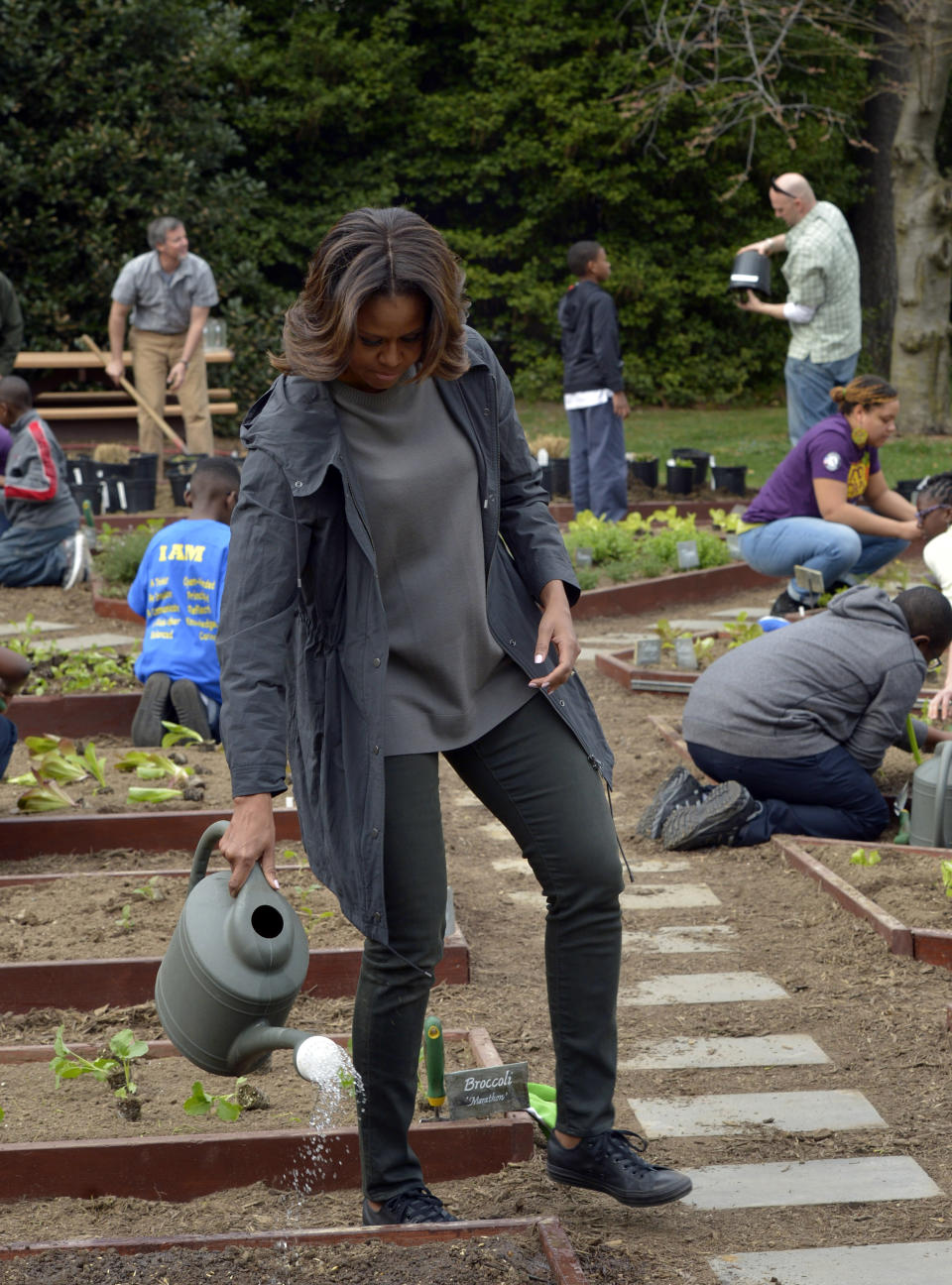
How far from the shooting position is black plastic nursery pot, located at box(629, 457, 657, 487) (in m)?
12.7

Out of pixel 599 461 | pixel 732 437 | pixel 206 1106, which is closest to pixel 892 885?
pixel 206 1106

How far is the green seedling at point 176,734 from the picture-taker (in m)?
5.70

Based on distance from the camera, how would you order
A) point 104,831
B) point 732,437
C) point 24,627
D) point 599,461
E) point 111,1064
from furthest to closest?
point 732,437
point 599,461
point 24,627
point 104,831
point 111,1064

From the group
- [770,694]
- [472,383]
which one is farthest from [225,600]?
[770,694]

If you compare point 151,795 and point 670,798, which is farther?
point 670,798

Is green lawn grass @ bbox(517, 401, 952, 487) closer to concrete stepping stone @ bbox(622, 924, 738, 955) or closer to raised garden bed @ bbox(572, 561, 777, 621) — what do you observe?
raised garden bed @ bbox(572, 561, 777, 621)

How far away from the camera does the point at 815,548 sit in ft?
24.7

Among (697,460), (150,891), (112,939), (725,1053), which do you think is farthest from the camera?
(697,460)

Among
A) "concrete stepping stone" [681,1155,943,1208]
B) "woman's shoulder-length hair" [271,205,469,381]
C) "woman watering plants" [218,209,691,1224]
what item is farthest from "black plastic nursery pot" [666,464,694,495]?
"woman's shoulder-length hair" [271,205,469,381]

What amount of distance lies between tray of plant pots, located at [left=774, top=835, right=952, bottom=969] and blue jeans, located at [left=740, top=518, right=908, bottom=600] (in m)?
2.80

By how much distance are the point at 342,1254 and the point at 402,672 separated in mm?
894

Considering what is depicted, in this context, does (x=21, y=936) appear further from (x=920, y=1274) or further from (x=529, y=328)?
(x=529, y=328)

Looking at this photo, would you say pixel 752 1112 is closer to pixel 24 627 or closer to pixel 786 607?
pixel 786 607

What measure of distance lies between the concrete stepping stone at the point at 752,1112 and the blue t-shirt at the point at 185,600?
120 inches
